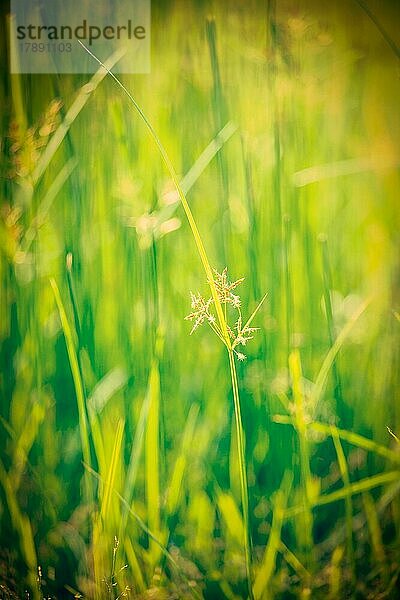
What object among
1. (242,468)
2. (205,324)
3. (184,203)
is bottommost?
(242,468)

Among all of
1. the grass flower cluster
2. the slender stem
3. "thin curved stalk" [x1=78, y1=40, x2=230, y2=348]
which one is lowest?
the slender stem

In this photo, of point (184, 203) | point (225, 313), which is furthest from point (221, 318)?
point (184, 203)

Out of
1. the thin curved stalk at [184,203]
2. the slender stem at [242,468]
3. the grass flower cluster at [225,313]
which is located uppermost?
the thin curved stalk at [184,203]

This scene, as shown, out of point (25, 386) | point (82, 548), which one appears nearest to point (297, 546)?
point (82, 548)

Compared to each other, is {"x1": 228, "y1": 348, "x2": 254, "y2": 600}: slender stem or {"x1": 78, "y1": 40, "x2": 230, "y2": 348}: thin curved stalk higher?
{"x1": 78, "y1": 40, "x2": 230, "y2": 348}: thin curved stalk

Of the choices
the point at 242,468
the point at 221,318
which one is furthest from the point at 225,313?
the point at 242,468

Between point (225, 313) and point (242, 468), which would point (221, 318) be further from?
point (242, 468)

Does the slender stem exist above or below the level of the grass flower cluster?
below

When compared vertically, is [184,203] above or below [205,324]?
above

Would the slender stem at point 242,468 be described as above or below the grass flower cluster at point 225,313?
below
